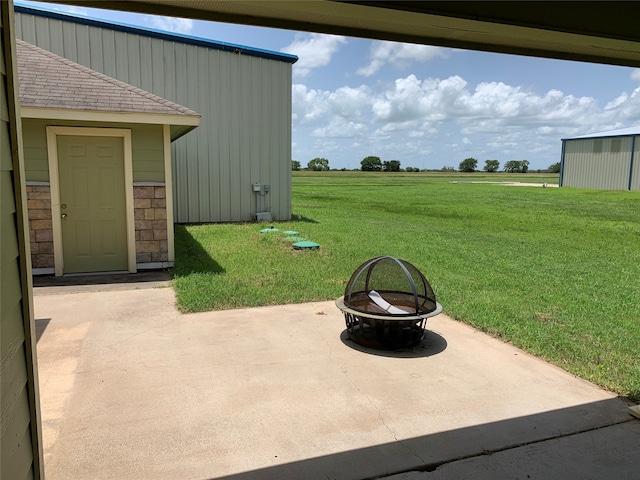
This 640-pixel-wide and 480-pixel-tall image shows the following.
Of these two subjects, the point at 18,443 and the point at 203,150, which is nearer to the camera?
the point at 18,443

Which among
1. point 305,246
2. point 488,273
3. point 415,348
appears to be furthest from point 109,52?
point 415,348

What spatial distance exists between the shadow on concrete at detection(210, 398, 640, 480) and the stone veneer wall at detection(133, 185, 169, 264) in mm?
6169

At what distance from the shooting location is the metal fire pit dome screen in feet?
15.7

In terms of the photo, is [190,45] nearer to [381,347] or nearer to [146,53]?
[146,53]

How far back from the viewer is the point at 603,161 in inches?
1460

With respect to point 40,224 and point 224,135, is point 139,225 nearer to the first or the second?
point 40,224

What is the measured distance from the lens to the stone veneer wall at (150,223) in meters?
8.10

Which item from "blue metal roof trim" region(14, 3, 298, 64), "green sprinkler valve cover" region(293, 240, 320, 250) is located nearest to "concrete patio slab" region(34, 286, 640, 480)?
"green sprinkler valve cover" region(293, 240, 320, 250)

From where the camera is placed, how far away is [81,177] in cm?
780

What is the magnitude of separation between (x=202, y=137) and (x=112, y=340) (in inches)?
415

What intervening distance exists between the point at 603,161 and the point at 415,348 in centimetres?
3909

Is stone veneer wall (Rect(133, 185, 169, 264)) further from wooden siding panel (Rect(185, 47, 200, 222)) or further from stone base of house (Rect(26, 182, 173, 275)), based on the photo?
wooden siding panel (Rect(185, 47, 200, 222))

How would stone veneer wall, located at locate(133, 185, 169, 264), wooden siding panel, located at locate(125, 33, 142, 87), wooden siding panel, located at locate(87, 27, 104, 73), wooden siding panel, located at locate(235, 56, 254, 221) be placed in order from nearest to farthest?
1. stone veneer wall, located at locate(133, 185, 169, 264)
2. wooden siding panel, located at locate(87, 27, 104, 73)
3. wooden siding panel, located at locate(125, 33, 142, 87)
4. wooden siding panel, located at locate(235, 56, 254, 221)

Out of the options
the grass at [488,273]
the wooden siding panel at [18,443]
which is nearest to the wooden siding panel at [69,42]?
the grass at [488,273]
